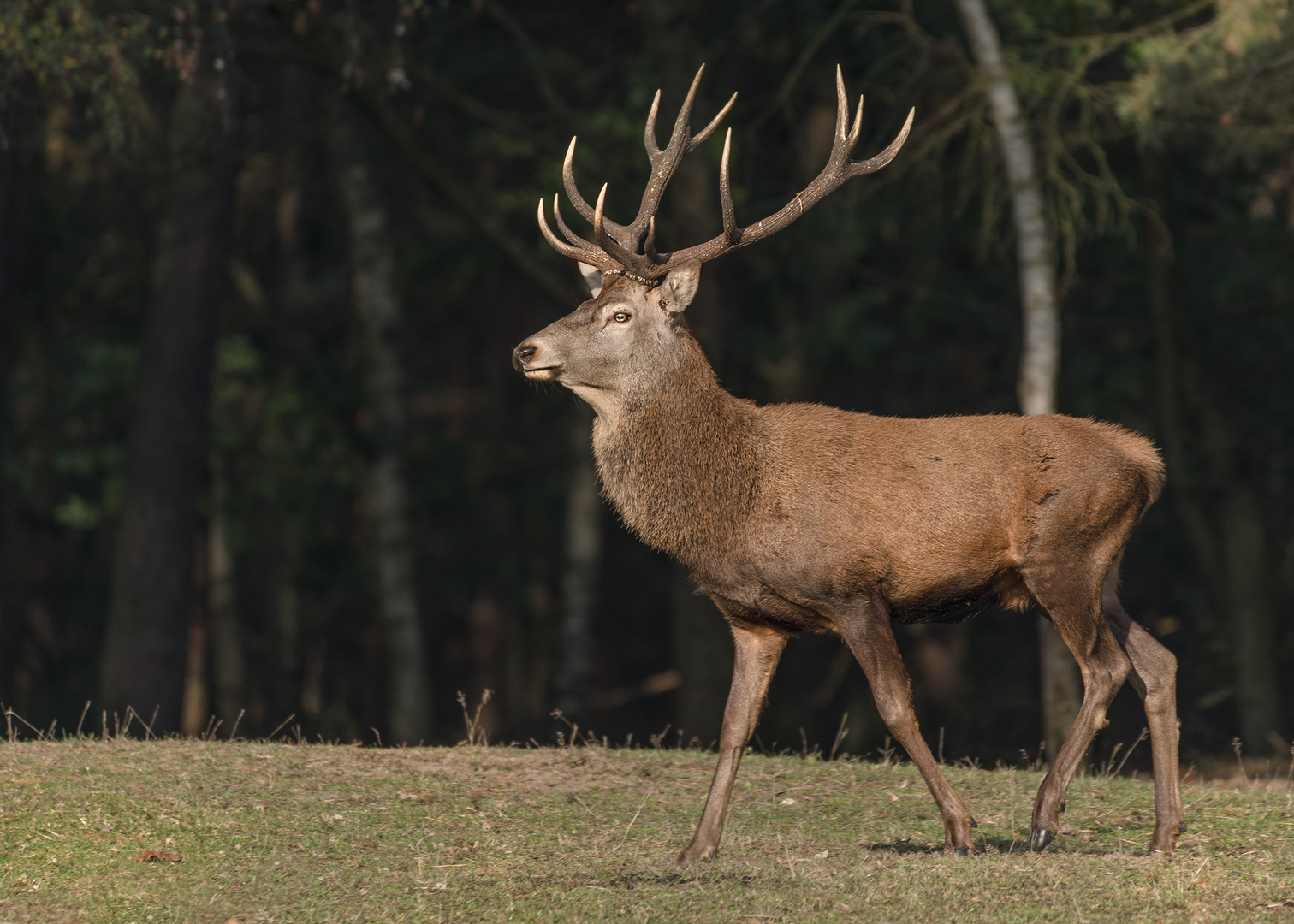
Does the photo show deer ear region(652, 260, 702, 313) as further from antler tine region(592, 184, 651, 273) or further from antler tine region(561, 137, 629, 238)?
antler tine region(561, 137, 629, 238)

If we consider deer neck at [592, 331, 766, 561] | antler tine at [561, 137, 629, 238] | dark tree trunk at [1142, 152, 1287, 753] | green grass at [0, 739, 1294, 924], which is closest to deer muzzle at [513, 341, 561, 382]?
deer neck at [592, 331, 766, 561]

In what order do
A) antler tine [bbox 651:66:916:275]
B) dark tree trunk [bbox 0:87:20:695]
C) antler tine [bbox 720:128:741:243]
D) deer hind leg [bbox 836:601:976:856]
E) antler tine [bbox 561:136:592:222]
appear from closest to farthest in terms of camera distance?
deer hind leg [bbox 836:601:976:856]
antler tine [bbox 720:128:741:243]
antler tine [bbox 651:66:916:275]
antler tine [bbox 561:136:592:222]
dark tree trunk [bbox 0:87:20:695]

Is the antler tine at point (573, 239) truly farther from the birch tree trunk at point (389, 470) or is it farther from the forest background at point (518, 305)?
the birch tree trunk at point (389, 470)

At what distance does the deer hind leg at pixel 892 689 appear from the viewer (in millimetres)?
7121

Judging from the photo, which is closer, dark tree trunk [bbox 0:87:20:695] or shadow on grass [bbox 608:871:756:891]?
shadow on grass [bbox 608:871:756:891]

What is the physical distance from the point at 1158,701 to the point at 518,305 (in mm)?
19792

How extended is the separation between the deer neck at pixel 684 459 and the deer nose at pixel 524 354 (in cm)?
49

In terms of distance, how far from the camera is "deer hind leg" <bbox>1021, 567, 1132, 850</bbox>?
7.39 meters

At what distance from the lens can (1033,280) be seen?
39.9 ft

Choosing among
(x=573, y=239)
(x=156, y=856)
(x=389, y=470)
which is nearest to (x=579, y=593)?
(x=389, y=470)

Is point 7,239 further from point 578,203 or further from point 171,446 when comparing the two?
point 578,203

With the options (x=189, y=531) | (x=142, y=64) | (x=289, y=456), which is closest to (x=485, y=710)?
(x=289, y=456)

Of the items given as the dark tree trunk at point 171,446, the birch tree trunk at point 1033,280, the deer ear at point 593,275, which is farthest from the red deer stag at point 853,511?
the dark tree trunk at point 171,446

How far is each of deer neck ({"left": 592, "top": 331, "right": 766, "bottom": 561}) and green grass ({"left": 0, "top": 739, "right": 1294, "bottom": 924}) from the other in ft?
4.81
